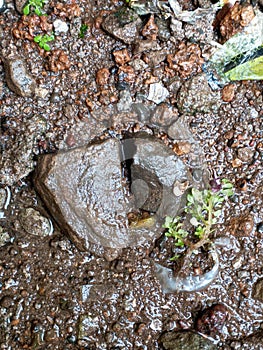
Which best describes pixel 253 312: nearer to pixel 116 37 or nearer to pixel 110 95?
pixel 110 95

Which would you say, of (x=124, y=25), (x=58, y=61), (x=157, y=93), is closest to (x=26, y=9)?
(x=58, y=61)

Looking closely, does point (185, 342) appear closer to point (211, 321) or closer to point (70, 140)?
point (211, 321)

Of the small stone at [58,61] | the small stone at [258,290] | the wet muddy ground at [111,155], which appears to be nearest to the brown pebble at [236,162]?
the wet muddy ground at [111,155]

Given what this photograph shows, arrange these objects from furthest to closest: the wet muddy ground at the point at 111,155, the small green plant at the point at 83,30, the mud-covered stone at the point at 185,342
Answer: the small green plant at the point at 83,30, the wet muddy ground at the point at 111,155, the mud-covered stone at the point at 185,342

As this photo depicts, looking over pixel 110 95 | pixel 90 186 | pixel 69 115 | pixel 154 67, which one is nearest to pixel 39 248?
pixel 90 186

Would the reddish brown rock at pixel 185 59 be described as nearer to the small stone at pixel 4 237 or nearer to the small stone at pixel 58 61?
the small stone at pixel 58 61

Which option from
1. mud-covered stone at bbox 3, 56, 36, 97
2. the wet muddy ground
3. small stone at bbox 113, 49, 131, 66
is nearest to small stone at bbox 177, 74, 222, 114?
the wet muddy ground

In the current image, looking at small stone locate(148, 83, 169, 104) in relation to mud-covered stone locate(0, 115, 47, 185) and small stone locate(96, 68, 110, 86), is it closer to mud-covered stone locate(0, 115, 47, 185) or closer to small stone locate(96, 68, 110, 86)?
small stone locate(96, 68, 110, 86)
